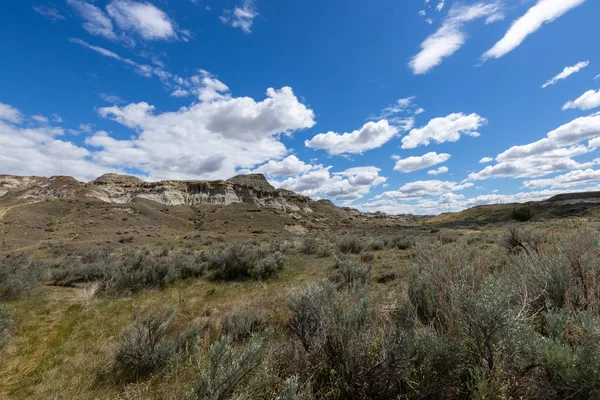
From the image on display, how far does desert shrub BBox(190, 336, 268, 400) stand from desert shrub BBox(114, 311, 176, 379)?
175 cm

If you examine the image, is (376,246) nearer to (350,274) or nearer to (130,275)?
(350,274)

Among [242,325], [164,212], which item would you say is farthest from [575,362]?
[164,212]

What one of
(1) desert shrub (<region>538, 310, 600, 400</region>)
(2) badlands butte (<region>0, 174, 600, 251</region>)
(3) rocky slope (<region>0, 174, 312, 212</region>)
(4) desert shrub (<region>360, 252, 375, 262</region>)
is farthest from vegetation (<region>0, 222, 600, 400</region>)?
(3) rocky slope (<region>0, 174, 312, 212</region>)

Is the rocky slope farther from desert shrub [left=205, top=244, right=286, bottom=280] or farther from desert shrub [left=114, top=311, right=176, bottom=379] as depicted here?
desert shrub [left=114, top=311, right=176, bottom=379]

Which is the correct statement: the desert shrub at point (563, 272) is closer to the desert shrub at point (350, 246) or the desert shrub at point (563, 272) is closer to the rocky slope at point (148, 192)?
the desert shrub at point (350, 246)

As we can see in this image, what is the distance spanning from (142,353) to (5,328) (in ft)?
11.1

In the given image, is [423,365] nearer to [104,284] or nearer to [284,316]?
[284,316]

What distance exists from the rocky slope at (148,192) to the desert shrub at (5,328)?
62.8 metres

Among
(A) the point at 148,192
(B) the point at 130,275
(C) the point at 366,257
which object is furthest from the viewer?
(A) the point at 148,192

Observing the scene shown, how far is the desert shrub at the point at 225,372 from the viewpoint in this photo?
247 centimetres

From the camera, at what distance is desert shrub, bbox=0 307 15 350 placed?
4.81 metres

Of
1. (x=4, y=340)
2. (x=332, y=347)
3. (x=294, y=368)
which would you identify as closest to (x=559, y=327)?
(x=332, y=347)

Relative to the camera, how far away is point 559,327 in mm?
2605

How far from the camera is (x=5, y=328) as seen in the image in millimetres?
5027
